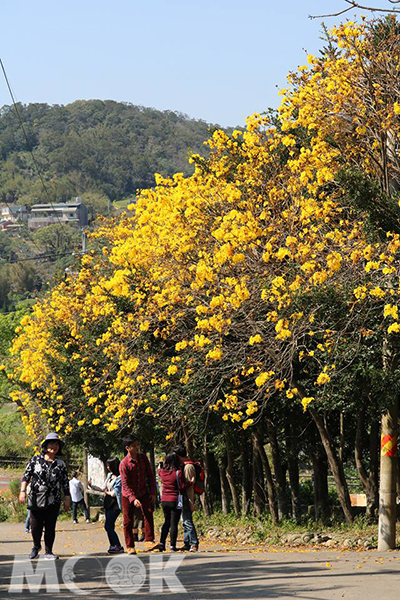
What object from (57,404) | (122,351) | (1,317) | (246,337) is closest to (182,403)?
(122,351)

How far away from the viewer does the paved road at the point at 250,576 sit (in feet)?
28.3

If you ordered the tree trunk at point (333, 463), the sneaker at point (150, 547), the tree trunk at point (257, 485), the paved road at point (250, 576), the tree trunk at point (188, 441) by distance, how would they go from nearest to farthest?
the paved road at point (250, 576) → the sneaker at point (150, 547) → the tree trunk at point (333, 463) → the tree trunk at point (188, 441) → the tree trunk at point (257, 485)

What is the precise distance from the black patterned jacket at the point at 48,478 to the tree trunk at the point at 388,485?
4.87 meters

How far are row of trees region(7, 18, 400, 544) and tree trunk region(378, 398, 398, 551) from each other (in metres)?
0.07

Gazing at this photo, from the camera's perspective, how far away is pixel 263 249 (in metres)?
15.4

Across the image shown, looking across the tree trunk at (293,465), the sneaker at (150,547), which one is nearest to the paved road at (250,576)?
the sneaker at (150,547)

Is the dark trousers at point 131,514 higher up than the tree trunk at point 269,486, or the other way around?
the dark trousers at point 131,514

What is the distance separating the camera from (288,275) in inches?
572

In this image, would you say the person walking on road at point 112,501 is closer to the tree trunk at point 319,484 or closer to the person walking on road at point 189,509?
the person walking on road at point 189,509

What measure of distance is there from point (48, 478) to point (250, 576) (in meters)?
2.83

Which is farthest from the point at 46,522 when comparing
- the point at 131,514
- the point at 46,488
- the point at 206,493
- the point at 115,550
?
the point at 206,493

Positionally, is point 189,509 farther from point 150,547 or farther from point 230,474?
point 230,474

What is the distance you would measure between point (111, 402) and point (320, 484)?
5.05 meters

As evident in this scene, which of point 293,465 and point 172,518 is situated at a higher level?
point 172,518
